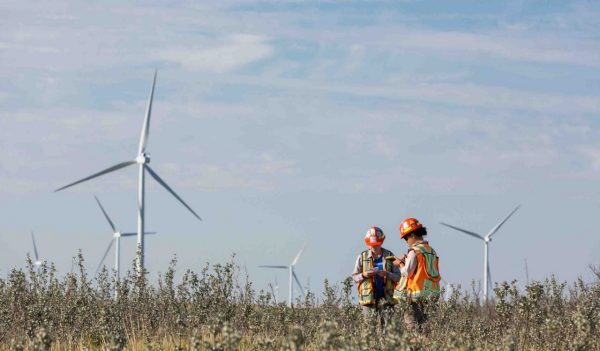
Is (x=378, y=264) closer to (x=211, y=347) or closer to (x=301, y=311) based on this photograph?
→ (x=301, y=311)

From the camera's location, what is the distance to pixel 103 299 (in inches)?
595

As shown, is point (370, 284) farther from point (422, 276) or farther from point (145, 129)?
point (145, 129)

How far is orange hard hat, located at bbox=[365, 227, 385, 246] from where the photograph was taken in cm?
1380

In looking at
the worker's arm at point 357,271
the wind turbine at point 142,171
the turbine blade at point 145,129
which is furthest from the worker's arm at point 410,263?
the turbine blade at point 145,129

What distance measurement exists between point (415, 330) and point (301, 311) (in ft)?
10.2

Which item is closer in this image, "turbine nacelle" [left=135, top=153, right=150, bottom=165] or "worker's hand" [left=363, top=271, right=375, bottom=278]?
"worker's hand" [left=363, top=271, right=375, bottom=278]

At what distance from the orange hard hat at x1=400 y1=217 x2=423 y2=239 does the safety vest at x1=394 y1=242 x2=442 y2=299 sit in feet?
0.71

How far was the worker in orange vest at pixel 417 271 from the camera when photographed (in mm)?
12844

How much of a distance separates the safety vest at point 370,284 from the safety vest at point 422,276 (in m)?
0.89

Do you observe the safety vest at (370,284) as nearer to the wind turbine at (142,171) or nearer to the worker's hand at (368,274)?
the worker's hand at (368,274)

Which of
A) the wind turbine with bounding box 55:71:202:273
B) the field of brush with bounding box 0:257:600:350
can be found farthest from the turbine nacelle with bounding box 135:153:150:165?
the field of brush with bounding box 0:257:600:350

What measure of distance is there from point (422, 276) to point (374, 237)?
1.14 m

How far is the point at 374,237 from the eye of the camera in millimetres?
13789

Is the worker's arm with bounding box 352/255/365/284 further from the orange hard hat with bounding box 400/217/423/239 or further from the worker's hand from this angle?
the orange hard hat with bounding box 400/217/423/239
